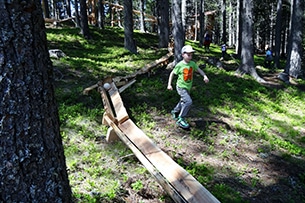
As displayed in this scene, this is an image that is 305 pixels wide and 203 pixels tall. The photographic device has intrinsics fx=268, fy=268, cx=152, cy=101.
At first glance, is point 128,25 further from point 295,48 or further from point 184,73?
point 184,73

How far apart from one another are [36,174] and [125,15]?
1576 centimetres

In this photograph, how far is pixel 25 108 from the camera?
2105mm

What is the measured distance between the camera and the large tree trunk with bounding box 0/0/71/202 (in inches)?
78.6

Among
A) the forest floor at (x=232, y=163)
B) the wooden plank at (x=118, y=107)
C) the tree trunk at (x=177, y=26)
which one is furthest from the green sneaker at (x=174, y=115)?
the tree trunk at (x=177, y=26)

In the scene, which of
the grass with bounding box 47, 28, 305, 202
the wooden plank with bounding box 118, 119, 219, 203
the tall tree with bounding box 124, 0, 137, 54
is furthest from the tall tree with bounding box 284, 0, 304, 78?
the wooden plank with bounding box 118, 119, 219, 203

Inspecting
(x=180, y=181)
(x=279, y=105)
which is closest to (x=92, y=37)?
(x=279, y=105)

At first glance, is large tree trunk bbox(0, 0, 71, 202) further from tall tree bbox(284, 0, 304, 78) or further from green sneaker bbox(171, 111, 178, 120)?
tall tree bbox(284, 0, 304, 78)

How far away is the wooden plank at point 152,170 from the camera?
420cm

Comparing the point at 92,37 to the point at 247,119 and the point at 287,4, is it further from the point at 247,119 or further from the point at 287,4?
the point at 287,4

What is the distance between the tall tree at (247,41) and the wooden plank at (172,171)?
9763 mm

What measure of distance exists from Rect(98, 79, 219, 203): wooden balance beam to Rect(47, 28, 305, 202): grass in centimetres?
34

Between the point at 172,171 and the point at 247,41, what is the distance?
1104 cm

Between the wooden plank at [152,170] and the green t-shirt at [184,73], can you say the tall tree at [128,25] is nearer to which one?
the green t-shirt at [184,73]

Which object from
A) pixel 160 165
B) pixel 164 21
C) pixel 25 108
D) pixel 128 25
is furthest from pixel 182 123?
pixel 164 21
